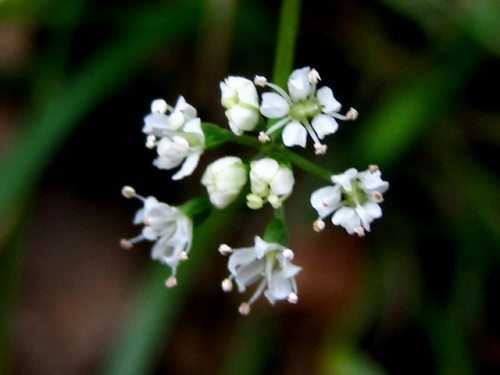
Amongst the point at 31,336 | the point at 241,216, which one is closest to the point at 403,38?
the point at 241,216

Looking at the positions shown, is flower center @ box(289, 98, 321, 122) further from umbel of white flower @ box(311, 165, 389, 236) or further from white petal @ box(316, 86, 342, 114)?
umbel of white flower @ box(311, 165, 389, 236)

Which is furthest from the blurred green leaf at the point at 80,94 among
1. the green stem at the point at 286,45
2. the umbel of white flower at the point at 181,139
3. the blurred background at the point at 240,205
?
the umbel of white flower at the point at 181,139

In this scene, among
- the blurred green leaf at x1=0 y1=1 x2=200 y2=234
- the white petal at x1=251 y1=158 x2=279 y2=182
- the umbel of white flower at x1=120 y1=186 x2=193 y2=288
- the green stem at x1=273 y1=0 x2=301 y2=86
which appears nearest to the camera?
the white petal at x1=251 y1=158 x2=279 y2=182

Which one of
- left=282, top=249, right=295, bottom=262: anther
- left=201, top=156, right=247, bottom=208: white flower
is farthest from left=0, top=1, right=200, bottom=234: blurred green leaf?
left=282, top=249, right=295, bottom=262: anther

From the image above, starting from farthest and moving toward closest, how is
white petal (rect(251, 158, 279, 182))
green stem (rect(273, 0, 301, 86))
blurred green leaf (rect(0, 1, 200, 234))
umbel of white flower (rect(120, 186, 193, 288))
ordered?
blurred green leaf (rect(0, 1, 200, 234)), green stem (rect(273, 0, 301, 86)), umbel of white flower (rect(120, 186, 193, 288)), white petal (rect(251, 158, 279, 182))

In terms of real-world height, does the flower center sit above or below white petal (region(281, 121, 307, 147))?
above

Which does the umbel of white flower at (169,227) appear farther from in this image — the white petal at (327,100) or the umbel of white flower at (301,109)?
the white petal at (327,100)

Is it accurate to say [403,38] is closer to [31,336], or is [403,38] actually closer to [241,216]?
[241,216]
